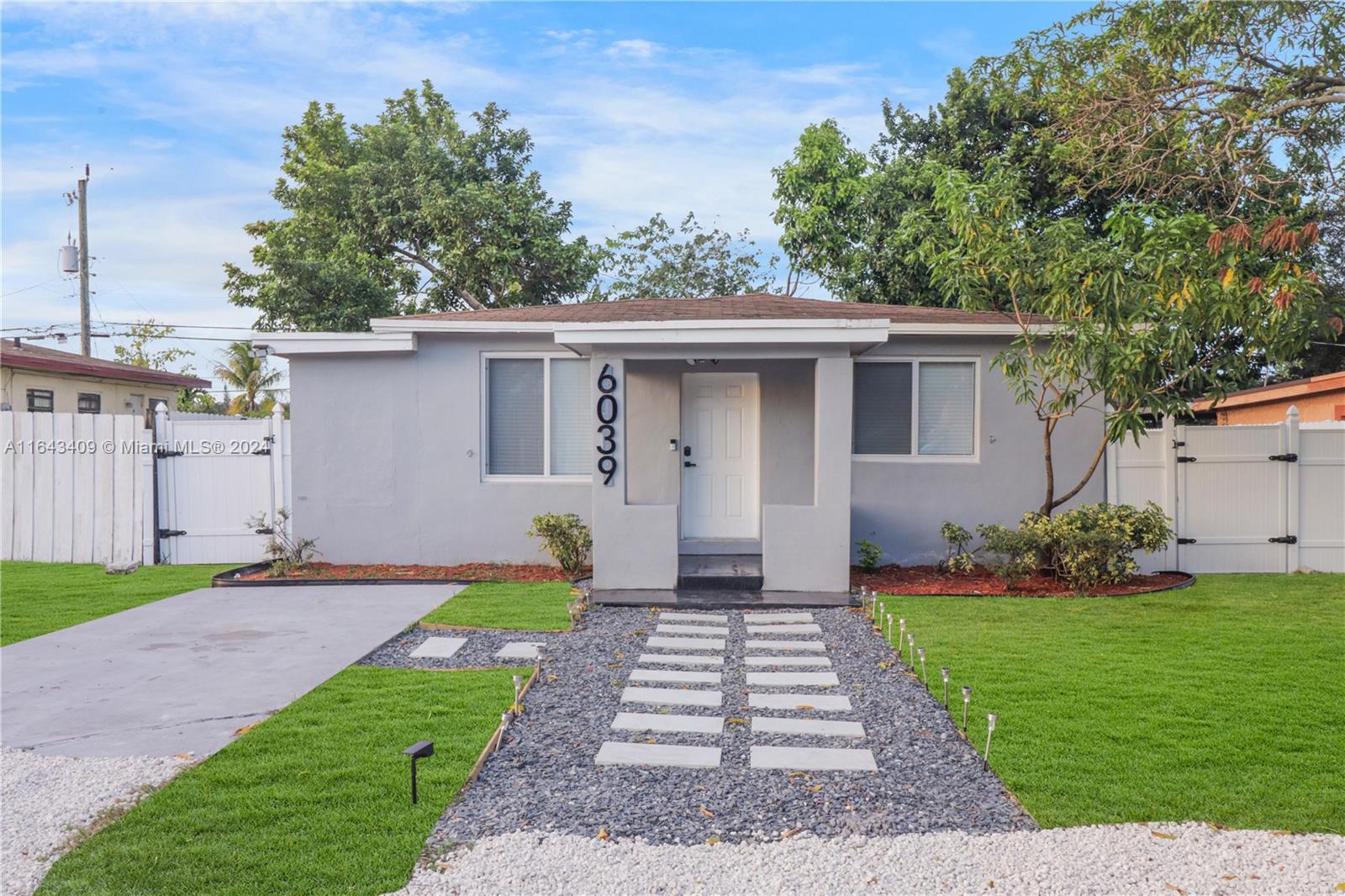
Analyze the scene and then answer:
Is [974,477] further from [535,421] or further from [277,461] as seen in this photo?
[277,461]

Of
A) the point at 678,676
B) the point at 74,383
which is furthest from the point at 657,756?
the point at 74,383

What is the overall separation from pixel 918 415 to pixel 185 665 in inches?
295

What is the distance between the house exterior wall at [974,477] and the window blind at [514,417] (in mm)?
3603

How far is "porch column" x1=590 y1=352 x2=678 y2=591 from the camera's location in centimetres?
883

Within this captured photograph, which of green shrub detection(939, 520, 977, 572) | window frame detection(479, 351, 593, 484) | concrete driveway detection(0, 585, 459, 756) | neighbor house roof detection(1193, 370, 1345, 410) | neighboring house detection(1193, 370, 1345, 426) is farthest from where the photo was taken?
neighboring house detection(1193, 370, 1345, 426)

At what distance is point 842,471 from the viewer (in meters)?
8.66

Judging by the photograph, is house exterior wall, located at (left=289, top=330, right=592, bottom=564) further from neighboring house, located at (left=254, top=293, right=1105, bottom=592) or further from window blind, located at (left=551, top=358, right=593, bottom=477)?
window blind, located at (left=551, top=358, right=593, bottom=477)

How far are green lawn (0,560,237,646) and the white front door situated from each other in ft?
17.4

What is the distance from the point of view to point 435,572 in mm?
9938

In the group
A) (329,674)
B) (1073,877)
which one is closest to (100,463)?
(329,674)

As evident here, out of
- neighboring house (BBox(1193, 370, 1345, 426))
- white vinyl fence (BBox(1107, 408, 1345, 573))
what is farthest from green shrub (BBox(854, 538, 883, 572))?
neighboring house (BBox(1193, 370, 1345, 426))

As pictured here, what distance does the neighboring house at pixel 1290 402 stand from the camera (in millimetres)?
13992

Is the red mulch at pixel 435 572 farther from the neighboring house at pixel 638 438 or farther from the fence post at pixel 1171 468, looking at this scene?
the fence post at pixel 1171 468

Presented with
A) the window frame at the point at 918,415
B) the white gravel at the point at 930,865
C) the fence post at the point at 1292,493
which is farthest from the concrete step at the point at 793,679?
the fence post at the point at 1292,493
